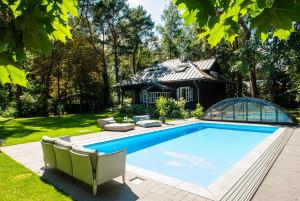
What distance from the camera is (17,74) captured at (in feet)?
5.34

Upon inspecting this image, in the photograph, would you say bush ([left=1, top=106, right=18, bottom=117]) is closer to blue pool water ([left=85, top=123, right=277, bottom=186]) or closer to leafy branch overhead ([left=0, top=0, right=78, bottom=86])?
blue pool water ([left=85, top=123, right=277, bottom=186])

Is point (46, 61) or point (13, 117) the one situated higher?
point (46, 61)

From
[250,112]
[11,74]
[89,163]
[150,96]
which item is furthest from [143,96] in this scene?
[11,74]

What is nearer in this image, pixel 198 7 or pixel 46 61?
pixel 198 7

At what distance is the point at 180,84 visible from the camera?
23609 millimetres

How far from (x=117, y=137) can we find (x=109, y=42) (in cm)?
2399

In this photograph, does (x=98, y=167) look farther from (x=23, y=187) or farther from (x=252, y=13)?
(x=252, y=13)

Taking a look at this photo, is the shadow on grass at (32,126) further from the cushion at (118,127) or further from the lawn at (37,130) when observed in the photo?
the cushion at (118,127)

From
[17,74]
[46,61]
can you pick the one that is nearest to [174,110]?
[46,61]

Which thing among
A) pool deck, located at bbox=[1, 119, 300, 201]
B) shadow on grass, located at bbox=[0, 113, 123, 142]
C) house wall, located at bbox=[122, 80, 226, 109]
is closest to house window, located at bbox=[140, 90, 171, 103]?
house wall, located at bbox=[122, 80, 226, 109]

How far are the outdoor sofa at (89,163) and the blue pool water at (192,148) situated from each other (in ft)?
8.73

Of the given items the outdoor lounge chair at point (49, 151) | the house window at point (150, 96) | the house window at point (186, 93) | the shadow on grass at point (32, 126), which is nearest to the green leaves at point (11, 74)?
the outdoor lounge chair at point (49, 151)

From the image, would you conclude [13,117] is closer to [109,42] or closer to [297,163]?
[109,42]

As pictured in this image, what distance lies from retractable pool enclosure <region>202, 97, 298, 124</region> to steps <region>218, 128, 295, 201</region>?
241 inches
